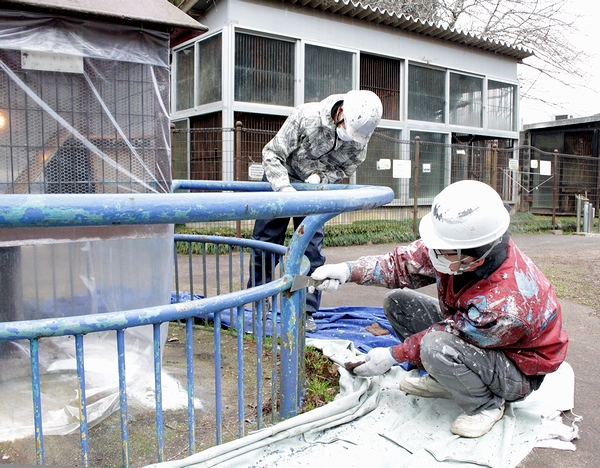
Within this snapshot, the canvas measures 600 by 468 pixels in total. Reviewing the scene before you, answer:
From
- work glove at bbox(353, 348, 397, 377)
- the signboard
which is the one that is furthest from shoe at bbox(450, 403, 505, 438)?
the signboard

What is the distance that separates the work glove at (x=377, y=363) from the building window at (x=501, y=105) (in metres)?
10.4

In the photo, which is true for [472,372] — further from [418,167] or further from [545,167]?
[545,167]

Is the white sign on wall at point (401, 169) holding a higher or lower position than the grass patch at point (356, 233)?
higher

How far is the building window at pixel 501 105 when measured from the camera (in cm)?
1164

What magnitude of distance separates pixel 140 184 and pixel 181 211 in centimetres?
147

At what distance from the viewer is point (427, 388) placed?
2.44 metres

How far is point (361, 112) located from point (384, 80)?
707 centimetres

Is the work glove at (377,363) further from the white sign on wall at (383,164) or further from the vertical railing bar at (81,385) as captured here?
the white sign on wall at (383,164)

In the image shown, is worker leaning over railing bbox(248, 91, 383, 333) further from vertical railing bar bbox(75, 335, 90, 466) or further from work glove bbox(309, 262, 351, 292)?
vertical railing bar bbox(75, 335, 90, 466)

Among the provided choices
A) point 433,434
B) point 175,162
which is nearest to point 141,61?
point 433,434

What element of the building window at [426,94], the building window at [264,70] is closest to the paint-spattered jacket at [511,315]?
the building window at [264,70]

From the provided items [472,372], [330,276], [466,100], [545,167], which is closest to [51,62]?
[330,276]

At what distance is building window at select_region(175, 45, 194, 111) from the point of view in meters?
8.55

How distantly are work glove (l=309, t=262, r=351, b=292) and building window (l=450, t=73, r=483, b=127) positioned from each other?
30.6 feet
